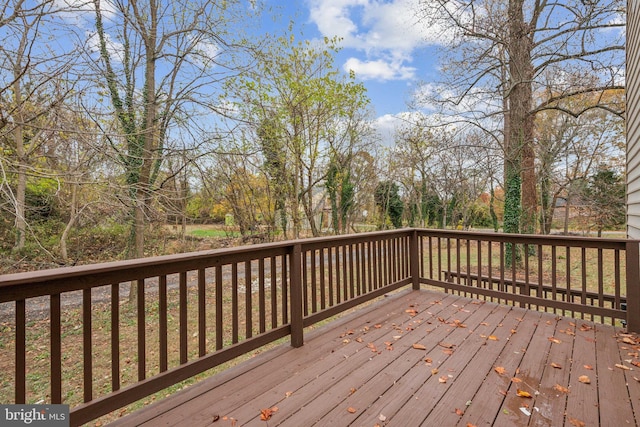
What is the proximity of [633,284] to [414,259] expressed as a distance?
7.07ft

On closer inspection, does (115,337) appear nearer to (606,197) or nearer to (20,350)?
(20,350)

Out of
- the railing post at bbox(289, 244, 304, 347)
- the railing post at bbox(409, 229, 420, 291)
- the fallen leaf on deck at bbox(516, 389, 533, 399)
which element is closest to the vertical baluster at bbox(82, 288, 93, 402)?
the railing post at bbox(289, 244, 304, 347)

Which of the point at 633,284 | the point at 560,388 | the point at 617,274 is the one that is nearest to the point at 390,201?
the point at 617,274

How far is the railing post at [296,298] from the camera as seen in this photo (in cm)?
267

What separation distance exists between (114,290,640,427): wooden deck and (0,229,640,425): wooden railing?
0.70 ft

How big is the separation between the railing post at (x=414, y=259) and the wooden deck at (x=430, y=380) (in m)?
1.23

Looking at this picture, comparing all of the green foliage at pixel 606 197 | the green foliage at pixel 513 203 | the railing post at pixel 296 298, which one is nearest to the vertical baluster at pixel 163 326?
the railing post at pixel 296 298

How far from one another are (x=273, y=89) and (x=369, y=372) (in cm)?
724

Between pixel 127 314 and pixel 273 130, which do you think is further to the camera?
pixel 273 130

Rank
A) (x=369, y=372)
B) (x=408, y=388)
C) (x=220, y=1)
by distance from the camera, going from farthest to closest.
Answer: (x=220, y=1) → (x=369, y=372) → (x=408, y=388)

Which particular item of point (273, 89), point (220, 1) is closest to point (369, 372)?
point (220, 1)

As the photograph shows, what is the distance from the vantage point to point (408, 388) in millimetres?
2023

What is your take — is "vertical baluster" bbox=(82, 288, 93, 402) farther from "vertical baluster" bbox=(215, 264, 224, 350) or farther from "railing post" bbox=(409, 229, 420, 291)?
"railing post" bbox=(409, 229, 420, 291)

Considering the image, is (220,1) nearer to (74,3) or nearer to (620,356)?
(74,3)
